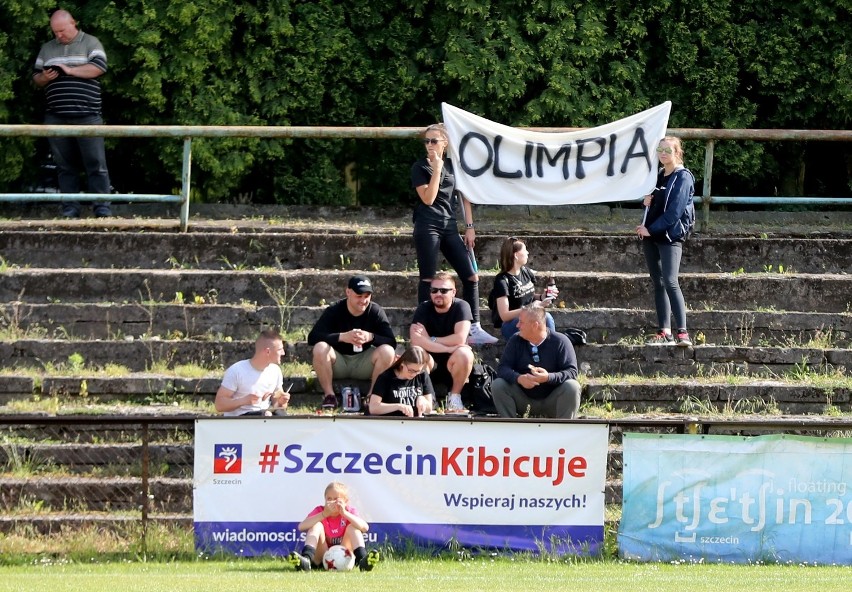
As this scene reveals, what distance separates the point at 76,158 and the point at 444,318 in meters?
5.51

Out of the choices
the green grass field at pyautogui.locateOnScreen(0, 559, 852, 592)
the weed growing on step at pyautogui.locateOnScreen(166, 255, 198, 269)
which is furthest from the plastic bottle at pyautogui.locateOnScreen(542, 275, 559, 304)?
the weed growing on step at pyautogui.locateOnScreen(166, 255, 198, 269)

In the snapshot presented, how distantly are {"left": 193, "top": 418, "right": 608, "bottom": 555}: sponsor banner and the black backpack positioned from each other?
143cm

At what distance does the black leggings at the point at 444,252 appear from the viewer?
41.8 feet

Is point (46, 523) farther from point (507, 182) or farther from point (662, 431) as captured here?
point (507, 182)

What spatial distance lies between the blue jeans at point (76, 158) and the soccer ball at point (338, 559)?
6480 mm

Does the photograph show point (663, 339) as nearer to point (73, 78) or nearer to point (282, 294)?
point (282, 294)

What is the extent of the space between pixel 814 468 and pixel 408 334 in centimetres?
412

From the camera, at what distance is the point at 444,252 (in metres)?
12.9

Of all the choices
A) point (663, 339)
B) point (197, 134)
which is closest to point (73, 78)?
point (197, 134)

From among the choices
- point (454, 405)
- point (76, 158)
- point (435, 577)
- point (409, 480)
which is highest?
point (76, 158)

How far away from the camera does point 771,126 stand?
56.8 ft

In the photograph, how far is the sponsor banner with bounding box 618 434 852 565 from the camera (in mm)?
10188

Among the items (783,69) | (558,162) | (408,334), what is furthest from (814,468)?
(783,69)

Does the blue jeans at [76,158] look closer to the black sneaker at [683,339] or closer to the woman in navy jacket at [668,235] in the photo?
the woman in navy jacket at [668,235]
